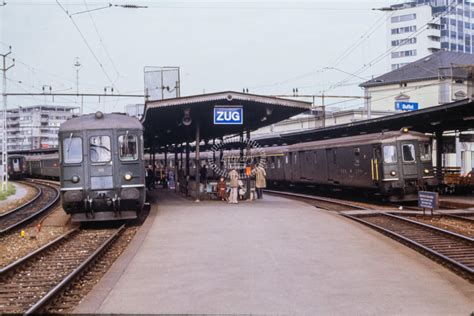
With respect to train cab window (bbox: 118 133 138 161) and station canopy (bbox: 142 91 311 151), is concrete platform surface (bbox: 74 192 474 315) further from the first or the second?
station canopy (bbox: 142 91 311 151)

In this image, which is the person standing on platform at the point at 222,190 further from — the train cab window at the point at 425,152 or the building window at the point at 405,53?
the building window at the point at 405,53

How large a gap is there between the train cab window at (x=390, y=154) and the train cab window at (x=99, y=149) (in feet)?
36.5

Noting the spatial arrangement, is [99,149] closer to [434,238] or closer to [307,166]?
[434,238]

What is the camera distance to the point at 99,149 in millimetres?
16656

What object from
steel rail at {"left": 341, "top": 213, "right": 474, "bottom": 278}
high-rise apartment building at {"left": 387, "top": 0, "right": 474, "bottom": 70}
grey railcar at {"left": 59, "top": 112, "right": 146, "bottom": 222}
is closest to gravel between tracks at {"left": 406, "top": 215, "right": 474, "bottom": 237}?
steel rail at {"left": 341, "top": 213, "right": 474, "bottom": 278}

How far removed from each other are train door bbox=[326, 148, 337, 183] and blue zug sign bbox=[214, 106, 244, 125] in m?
7.69

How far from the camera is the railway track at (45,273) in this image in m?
7.83

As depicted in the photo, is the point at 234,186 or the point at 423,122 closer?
the point at 234,186

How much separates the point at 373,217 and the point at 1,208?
1552cm

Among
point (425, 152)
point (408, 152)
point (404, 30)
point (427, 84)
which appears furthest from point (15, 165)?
point (404, 30)

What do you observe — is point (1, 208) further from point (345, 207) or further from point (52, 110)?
point (52, 110)

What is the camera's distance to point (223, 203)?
72.2 feet

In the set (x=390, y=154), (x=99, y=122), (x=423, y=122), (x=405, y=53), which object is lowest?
(x=390, y=154)

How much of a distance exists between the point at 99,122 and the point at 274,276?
9583 millimetres
